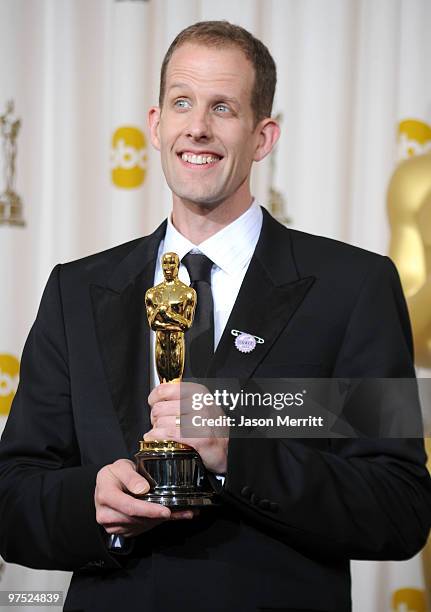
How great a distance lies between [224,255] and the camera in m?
1.43

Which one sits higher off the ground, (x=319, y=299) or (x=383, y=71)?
(x=383, y=71)

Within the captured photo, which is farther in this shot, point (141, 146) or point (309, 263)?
point (141, 146)

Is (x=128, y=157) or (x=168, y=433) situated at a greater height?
(x=128, y=157)

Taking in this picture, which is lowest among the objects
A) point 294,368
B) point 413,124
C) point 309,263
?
point 294,368

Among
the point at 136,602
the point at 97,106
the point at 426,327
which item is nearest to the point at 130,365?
the point at 136,602

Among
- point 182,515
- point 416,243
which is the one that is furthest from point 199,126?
point 416,243

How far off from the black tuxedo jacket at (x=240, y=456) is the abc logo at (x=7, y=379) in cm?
78

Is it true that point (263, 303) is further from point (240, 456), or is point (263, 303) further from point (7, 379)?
point (7, 379)

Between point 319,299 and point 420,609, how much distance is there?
1.03 meters

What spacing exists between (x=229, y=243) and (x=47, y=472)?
37 centimetres

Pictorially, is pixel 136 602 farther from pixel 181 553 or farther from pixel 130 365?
pixel 130 365

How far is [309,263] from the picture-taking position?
4.70 feet

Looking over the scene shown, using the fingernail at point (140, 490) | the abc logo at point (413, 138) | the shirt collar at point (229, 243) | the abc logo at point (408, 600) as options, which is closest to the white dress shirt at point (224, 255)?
the shirt collar at point (229, 243)

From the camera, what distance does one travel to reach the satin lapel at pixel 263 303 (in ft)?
4.29
